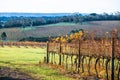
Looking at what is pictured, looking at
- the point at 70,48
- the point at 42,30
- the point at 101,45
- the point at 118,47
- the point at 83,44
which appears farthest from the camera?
the point at 42,30

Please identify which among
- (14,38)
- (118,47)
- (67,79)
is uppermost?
(118,47)

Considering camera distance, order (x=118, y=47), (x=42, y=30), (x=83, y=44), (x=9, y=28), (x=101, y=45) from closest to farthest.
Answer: (x=118, y=47), (x=101, y=45), (x=83, y=44), (x=42, y=30), (x=9, y=28)

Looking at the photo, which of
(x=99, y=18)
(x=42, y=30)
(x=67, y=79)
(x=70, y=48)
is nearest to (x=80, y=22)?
(x=99, y=18)

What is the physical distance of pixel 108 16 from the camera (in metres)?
185

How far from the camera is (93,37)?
3853 centimetres

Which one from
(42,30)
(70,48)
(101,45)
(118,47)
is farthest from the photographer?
(42,30)

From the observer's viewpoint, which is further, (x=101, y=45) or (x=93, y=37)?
(x=93, y=37)

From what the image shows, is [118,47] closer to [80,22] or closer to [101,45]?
[101,45]

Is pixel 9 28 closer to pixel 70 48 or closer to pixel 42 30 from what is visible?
pixel 42 30

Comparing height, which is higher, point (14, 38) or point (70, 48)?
point (70, 48)

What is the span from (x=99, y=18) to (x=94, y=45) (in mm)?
154408

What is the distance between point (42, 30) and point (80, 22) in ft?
81.4

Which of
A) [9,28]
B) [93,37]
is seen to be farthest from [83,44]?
[9,28]

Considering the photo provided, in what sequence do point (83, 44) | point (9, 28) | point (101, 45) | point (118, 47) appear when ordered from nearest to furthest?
point (118, 47), point (101, 45), point (83, 44), point (9, 28)
